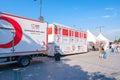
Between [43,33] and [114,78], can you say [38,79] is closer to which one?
[114,78]

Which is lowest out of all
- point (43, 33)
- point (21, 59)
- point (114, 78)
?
point (114, 78)

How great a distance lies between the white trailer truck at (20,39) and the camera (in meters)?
10.5

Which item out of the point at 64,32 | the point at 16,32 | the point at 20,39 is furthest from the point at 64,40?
the point at 16,32

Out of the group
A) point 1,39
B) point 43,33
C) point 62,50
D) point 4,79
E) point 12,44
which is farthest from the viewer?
point 62,50

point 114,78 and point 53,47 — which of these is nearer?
point 114,78

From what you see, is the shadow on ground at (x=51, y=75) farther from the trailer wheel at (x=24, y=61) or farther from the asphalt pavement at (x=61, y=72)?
the trailer wheel at (x=24, y=61)

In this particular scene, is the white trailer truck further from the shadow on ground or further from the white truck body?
the white truck body

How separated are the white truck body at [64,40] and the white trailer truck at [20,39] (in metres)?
3.79

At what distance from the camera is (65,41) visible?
19516 millimetres

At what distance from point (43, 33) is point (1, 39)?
13.7 ft

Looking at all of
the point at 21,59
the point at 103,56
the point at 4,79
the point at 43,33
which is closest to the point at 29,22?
the point at 43,33

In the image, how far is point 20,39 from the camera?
37.6 feet

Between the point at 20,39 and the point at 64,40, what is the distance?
847 cm

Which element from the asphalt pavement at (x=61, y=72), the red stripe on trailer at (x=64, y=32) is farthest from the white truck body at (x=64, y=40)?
the asphalt pavement at (x=61, y=72)
